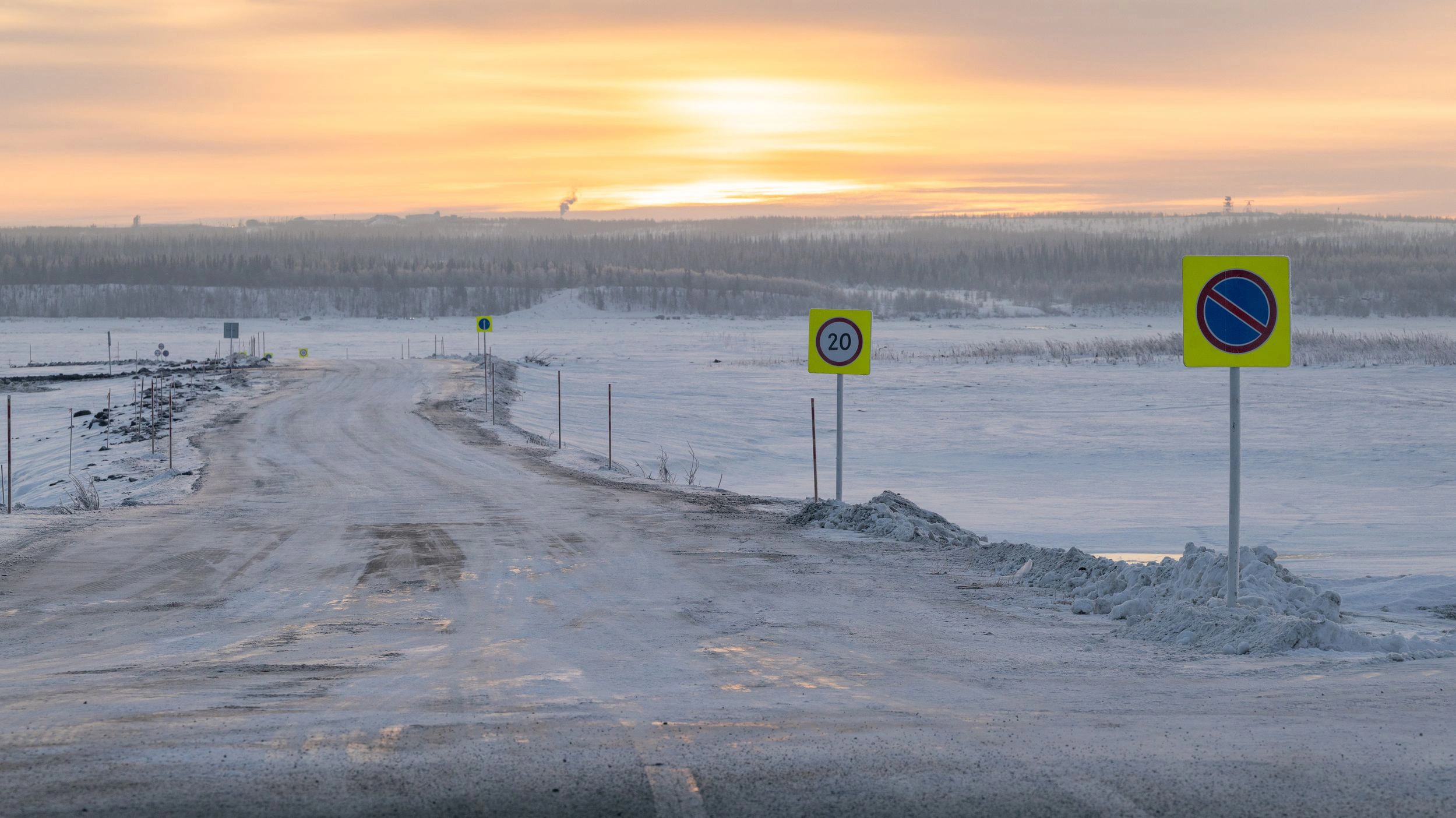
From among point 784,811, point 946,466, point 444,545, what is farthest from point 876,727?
point 946,466

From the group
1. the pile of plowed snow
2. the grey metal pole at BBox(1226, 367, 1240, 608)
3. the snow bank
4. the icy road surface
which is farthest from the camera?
the snow bank

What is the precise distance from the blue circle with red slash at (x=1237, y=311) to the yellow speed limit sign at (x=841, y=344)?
22.3 ft

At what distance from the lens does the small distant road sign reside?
389 inches

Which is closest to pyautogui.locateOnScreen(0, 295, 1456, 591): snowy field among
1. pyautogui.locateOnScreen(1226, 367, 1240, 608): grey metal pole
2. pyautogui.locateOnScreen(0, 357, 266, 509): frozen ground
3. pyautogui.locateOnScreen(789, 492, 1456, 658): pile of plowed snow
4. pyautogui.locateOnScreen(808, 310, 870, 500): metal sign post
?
pyautogui.locateOnScreen(0, 357, 266, 509): frozen ground

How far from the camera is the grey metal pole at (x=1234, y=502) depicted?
9.84 metres

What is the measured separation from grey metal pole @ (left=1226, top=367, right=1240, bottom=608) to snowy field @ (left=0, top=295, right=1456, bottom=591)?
4.76 m

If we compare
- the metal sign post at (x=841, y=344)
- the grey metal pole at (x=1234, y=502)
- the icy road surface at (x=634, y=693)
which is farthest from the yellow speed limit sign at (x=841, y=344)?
the grey metal pole at (x=1234, y=502)

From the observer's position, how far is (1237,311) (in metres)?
9.95

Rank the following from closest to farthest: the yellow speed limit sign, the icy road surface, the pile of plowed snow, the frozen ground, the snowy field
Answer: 1. the icy road surface
2. the pile of plowed snow
3. the yellow speed limit sign
4. the snowy field
5. the frozen ground

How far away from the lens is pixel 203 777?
5.77m

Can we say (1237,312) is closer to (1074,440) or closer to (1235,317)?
(1235,317)

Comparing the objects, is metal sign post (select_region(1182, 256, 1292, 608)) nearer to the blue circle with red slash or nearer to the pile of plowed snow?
the blue circle with red slash

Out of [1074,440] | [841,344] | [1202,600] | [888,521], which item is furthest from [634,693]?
[1074,440]

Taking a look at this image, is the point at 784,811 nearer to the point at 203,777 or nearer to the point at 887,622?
the point at 203,777
